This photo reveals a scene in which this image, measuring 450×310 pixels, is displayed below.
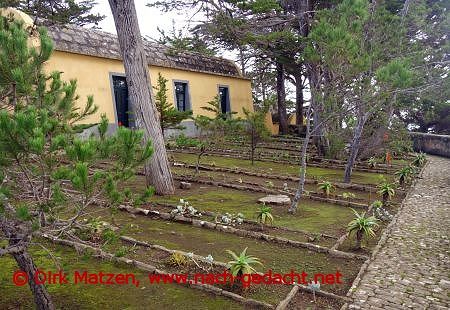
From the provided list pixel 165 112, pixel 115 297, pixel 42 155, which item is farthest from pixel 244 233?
pixel 165 112

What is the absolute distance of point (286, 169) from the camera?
46.9 feet

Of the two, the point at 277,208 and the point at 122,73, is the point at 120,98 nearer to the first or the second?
the point at 122,73

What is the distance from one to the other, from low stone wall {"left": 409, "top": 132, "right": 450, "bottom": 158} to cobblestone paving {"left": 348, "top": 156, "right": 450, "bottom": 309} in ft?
43.8

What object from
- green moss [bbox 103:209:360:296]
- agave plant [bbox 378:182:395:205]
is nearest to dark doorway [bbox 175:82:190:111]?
agave plant [bbox 378:182:395:205]

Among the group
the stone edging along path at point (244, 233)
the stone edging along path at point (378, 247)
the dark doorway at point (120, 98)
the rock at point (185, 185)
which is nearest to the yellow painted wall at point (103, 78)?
the dark doorway at point (120, 98)

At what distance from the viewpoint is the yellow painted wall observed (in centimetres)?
1460

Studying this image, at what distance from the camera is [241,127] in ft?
44.0

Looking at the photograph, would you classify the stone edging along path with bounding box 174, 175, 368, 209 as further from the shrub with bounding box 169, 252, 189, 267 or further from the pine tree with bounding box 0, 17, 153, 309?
the pine tree with bounding box 0, 17, 153, 309

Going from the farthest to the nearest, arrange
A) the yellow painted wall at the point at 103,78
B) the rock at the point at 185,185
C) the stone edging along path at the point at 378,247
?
the yellow painted wall at the point at 103,78 → the rock at the point at 185,185 → the stone edging along path at the point at 378,247

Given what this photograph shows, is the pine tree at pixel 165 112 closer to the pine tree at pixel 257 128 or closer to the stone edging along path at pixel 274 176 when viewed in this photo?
the stone edging along path at pixel 274 176

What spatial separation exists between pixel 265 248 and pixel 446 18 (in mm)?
14338

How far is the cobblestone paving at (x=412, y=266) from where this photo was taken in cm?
489

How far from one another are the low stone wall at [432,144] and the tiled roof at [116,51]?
1190 cm

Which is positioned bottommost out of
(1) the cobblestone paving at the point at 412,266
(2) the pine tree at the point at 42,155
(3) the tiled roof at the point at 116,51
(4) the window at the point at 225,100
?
(1) the cobblestone paving at the point at 412,266
